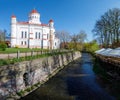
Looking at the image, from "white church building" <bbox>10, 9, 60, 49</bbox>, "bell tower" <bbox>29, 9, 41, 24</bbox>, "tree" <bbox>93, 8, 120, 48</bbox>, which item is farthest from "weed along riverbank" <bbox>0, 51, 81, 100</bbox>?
"bell tower" <bbox>29, 9, 41, 24</bbox>

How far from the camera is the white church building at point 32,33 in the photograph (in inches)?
2547

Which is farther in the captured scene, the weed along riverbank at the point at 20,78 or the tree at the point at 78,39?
the tree at the point at 78,39

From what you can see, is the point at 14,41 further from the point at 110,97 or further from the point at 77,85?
the point at 110,97

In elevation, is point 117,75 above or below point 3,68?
below

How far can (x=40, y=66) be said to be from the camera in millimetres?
18375

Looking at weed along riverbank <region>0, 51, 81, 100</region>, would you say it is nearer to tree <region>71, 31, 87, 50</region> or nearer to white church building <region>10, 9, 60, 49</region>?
white church building <region>10, 9, 60, 49</region>

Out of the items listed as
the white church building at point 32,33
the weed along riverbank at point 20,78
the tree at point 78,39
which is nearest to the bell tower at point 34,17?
the white church building at point 32,33

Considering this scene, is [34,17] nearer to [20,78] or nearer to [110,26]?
[110,26]

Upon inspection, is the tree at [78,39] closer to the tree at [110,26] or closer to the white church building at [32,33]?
the white church building at [32,33]

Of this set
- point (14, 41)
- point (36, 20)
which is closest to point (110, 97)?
point (14, 41)

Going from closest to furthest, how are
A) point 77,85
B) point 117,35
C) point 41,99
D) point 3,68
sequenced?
point 3,68, point 41,99, point 77,85, point 117,35

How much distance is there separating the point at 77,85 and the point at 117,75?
433 cm

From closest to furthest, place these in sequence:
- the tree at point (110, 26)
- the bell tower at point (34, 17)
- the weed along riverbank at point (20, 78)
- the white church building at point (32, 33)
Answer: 1. the weed along riverbank at point (20, 78)
2. the tree at point (110, 26)
3. the white church building at point (32, 33)
4. the bell tower at point (34, 17)

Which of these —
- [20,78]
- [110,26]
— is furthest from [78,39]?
[20,78]
